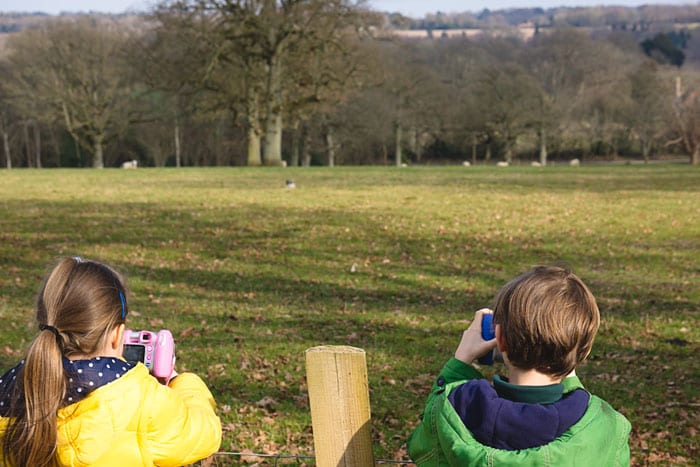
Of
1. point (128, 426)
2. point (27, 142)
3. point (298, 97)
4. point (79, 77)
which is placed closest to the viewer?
point (128, 426)

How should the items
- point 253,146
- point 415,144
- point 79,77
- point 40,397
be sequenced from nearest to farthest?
point 40,397, point 253,146, point 79,77, point 415,144

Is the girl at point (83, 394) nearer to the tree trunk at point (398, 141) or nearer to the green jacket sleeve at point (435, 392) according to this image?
the green jacket sleeve at point (435, 392)

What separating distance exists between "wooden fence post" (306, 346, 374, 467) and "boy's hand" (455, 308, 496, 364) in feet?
1.06

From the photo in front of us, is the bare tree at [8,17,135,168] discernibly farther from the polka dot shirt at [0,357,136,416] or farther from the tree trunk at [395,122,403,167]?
the polka dot shirt at [0,357,136,416]

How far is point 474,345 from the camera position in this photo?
2521mm

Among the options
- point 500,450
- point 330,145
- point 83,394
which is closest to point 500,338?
point 500,450

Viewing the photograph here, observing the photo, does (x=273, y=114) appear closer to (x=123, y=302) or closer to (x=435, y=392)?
(x=123, y=302)

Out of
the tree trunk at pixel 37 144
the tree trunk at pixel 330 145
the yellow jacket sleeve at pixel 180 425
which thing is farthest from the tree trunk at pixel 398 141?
the yellow jacket sleeve at pixel 180 425

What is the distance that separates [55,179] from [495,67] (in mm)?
41544

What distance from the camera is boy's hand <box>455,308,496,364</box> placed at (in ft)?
8.22

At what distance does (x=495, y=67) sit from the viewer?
202 ft

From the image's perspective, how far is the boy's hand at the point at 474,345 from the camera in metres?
2.51

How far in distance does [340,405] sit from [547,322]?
2.37 ft

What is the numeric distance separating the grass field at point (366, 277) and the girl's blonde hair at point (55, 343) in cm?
36
